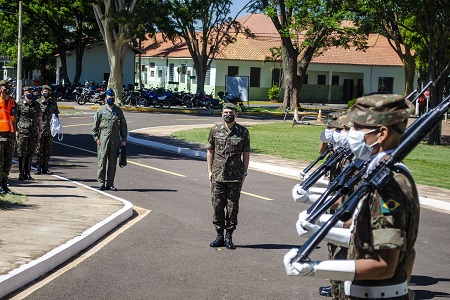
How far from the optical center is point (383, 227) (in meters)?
3.78

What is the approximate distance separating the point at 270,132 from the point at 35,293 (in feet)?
79.1

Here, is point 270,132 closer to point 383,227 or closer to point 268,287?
point 268,287

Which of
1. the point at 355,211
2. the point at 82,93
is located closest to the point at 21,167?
the point at 355,211

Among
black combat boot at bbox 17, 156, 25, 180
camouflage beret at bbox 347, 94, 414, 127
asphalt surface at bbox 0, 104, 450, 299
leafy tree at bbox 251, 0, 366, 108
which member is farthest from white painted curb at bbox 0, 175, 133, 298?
leafy tree at bbox 251, 0, 366, 108

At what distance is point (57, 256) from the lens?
28.6 ft

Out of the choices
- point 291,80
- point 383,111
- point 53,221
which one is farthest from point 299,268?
point 291,80

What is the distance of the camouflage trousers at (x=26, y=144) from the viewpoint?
15570mm

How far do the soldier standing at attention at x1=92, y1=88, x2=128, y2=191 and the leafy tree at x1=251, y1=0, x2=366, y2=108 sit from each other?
20.4 m

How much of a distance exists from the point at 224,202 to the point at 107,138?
16.8 ft

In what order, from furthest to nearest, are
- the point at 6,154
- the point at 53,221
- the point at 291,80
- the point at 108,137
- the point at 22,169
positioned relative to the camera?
the point at 291,80
the point at 22,169
the point at 108,137
the point at 6,154
the point at 53,221

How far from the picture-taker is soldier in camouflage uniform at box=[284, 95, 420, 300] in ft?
12.3

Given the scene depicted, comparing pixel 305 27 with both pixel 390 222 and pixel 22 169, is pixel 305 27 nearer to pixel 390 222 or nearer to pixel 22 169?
pixel 22 169

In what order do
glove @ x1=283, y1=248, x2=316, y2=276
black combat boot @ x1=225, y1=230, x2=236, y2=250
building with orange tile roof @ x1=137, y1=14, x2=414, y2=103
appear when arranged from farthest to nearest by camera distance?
building with orange tile roof @ x1=137, y1=14, x2=414, y2=103 < black combat boot @ x1=225, y1=230, x2=236, y2=250 < glove @ x1=283, y1=248, x2=316, y2=276

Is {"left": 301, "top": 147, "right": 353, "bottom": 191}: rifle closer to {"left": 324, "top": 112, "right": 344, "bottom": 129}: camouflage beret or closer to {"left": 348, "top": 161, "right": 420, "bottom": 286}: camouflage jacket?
{"left": 324, "top": 112, "right": 344, "bottom": 129}: camouflage beret
